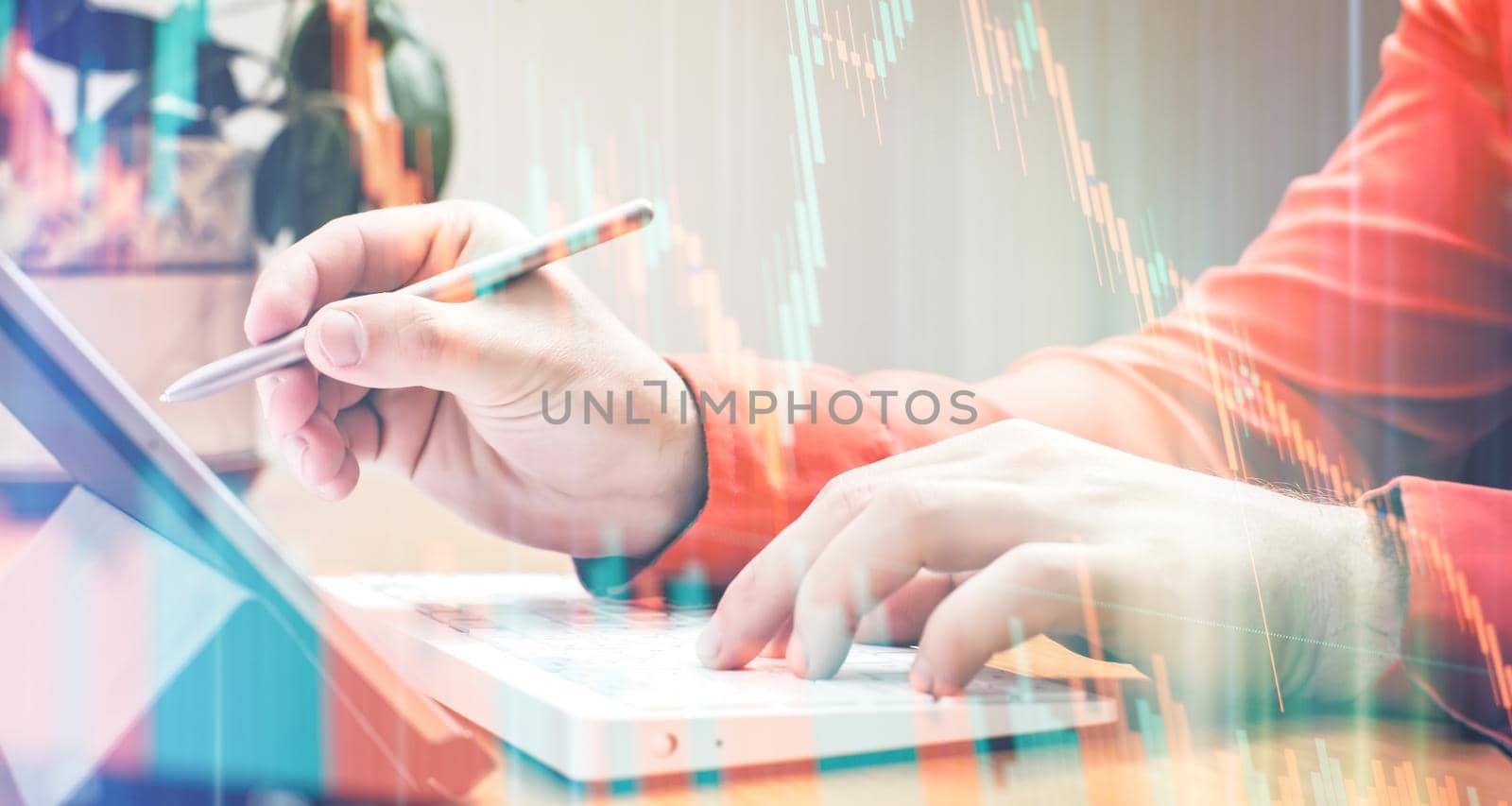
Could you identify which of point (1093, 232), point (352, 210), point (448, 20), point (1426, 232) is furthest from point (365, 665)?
point (1093, 232)

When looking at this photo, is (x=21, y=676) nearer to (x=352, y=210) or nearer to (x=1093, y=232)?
(x=352, y=210)

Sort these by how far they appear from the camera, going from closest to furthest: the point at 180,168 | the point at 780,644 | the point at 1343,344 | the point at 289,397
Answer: the point at 780,644, the point at 289,397, the point at 180,168, the point at 1343,344

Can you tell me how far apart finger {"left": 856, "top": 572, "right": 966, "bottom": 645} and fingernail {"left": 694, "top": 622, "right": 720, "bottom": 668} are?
0.08 m

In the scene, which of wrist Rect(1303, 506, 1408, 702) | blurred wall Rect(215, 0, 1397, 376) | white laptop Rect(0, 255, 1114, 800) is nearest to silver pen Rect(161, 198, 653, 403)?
white laptop Rect(0, 255, 1114, 800)

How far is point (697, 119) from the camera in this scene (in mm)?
1056

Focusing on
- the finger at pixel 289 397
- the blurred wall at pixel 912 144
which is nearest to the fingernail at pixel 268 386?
the finger at pixel 289 397

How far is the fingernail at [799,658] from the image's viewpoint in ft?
0.95

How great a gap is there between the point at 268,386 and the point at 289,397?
11 millimetres

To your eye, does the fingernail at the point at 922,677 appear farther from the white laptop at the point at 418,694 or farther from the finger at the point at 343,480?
the finger at the point at 343,480

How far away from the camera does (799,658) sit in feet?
0.95

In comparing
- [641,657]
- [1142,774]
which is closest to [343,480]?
[641,657]

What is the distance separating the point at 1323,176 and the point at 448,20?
719 mm

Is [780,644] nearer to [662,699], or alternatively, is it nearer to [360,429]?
[662,699]

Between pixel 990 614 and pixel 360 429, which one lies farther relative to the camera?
pixel 360 429
